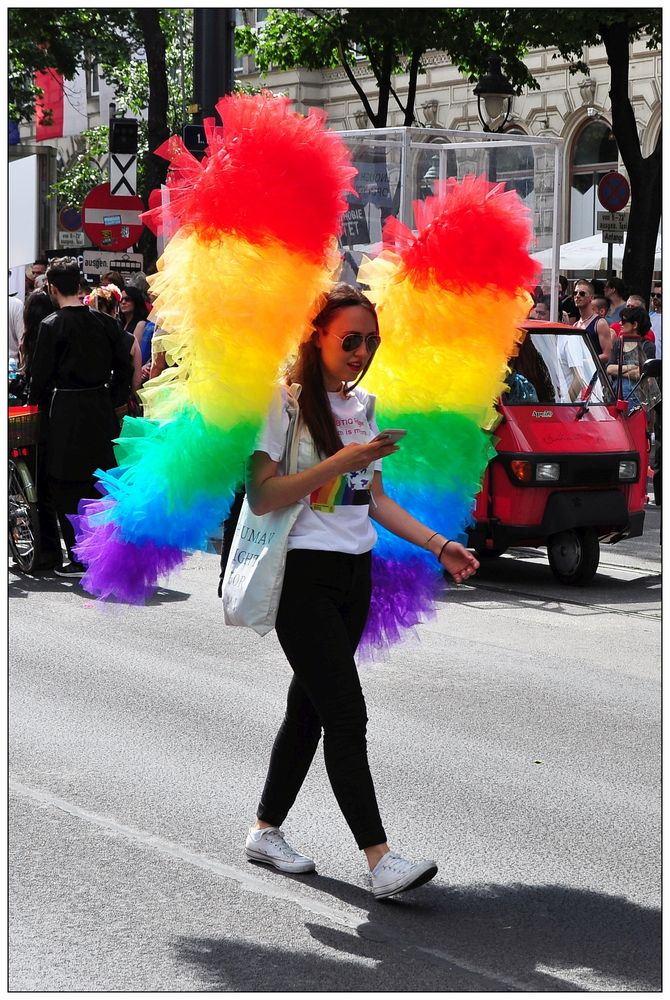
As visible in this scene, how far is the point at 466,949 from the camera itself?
13.3 ft

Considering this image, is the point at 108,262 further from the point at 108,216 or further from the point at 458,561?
the point at 458,561

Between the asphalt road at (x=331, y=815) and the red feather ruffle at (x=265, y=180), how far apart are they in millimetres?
1323

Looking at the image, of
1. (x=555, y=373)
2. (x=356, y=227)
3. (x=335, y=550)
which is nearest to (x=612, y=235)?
(x=356, y=227)

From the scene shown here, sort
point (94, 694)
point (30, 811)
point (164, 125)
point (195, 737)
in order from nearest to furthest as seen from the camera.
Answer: point (30, 811)
point (195, 737)
point (94, 694)
point (164, 125)

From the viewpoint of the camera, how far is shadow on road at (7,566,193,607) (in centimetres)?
969

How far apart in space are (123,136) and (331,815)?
50.6ft

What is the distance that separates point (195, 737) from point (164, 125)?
672 inches

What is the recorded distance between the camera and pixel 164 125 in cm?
2202

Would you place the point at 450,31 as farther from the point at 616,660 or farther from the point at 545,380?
the point at 616,660

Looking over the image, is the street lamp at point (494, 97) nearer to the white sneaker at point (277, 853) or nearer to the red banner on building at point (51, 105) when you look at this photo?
the white sneaker at point (277, 853)

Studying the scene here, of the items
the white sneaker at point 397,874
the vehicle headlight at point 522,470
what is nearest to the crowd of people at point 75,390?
the vehicle headlight at point 522,470

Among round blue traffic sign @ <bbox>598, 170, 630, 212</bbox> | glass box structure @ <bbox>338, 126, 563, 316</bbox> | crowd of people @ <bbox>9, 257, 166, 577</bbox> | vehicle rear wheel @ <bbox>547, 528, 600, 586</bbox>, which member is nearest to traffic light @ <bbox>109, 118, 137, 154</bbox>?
glass box structure @ <bbox>338, 126, 563, 316</bbox>

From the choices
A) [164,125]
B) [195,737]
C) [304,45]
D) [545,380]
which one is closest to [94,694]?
[195,737]

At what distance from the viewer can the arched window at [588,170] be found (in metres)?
31.9
